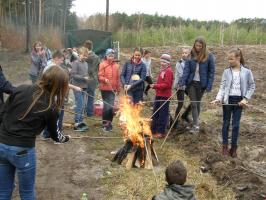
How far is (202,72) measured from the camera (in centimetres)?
949

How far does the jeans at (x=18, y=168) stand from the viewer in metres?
4.50

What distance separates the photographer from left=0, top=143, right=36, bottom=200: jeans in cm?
450

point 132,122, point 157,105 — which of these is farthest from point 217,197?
point 157,105

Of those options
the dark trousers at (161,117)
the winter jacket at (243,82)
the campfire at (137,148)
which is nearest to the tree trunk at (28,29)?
the dark trousers at (161,117)

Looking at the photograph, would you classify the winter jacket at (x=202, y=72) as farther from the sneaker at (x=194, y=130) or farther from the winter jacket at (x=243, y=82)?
the winter jacket at (x=243, y=82)

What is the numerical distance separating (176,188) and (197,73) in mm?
5653

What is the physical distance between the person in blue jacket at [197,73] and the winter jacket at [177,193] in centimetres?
518

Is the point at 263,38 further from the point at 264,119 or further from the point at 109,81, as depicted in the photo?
the point at 109,81

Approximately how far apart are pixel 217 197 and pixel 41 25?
27672mm

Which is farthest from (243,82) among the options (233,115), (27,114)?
(27,114)

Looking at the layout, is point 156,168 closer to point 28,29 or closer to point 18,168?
point 18,168

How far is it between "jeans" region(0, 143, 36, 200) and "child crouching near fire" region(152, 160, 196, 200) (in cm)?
139

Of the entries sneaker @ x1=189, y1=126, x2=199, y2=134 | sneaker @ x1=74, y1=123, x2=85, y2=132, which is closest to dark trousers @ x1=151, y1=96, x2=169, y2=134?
sneaker @ x1=189, y1=126, x2=199, y2=134

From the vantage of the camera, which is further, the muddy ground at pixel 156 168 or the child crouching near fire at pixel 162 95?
the child crouching near fire at pixel 162 95
